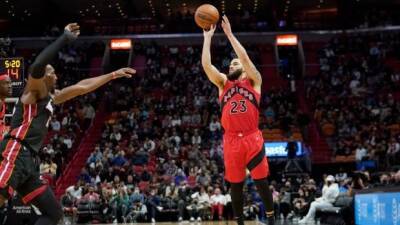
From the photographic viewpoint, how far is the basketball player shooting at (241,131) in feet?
21.8

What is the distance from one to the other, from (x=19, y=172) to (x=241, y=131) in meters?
2.50

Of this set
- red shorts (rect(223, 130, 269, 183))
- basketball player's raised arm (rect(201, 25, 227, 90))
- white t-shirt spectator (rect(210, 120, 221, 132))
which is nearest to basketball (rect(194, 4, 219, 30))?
basketball player's raised arm (rect(201, 25, 227, 90))

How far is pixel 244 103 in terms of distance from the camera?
6.77 meters

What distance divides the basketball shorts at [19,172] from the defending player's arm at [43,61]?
519 millimetres

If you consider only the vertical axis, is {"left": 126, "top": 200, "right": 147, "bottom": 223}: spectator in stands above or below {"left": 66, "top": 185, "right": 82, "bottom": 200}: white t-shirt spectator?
below

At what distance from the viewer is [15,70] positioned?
12625 millimetres

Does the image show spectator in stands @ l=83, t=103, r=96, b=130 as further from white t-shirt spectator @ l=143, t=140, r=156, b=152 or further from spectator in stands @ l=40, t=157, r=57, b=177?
spectator in stands @ l=40, t=157, r=57, b=177

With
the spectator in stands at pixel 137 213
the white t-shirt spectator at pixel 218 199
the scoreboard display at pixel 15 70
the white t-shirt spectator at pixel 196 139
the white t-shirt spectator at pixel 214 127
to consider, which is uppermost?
the scoreboard display at pixel 15 70

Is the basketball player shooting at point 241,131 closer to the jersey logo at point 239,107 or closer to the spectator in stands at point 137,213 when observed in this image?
the jersey logo at point 239,107

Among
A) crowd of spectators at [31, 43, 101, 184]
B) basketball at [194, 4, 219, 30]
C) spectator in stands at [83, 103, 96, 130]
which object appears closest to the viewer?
basketball at [194, 4, 219, 30]

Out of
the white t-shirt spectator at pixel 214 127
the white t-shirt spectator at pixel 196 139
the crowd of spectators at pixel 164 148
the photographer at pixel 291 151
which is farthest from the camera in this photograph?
the white t-shirt spectator at pixel 214 127

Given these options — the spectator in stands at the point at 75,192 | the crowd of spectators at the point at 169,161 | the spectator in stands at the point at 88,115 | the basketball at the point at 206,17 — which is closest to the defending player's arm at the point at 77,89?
the basketball at the point at 206,17

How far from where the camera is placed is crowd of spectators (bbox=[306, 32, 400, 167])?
2411 centimetres

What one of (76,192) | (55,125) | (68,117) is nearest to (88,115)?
(68,117)
